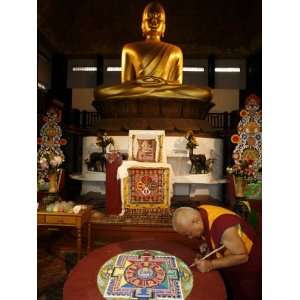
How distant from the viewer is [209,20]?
215 inches

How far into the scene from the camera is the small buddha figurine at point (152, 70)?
141 inches

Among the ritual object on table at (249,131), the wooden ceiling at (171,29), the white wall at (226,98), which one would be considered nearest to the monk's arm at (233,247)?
the ritual object on table at (249,131)

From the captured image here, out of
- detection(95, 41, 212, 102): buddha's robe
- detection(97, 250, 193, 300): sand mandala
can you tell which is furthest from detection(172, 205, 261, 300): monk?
detection(95, 41, 212, 102): buddha's robe

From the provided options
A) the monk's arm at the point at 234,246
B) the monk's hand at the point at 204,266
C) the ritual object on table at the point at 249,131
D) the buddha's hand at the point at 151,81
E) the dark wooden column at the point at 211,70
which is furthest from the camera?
the dark wooden column at the point at 211,70

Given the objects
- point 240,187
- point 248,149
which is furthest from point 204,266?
point 248,149

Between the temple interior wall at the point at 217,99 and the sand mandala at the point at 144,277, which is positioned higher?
the temple interior wall at the point at 217,99

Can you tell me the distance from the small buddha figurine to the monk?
94.0 inches

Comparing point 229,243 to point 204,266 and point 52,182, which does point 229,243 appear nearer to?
point 204,266

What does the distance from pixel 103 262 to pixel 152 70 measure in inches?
117

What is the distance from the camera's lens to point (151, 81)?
3.59 metres

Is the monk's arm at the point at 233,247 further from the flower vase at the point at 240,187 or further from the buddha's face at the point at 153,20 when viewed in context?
the buddha's face at the point at 153,20

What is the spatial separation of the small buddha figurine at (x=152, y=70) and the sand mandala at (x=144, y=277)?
2558mm
